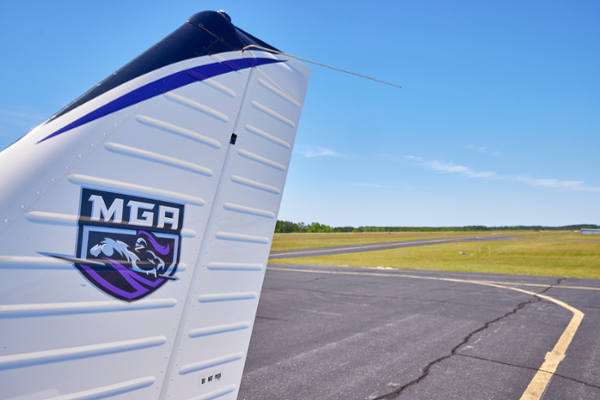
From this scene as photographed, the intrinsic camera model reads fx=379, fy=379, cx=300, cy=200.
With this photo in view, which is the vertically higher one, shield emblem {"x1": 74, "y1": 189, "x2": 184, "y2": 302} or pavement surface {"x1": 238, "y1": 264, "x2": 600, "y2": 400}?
shield emblem {"x1": 74, "y1": 189, "x2": 184, "y2": 302}

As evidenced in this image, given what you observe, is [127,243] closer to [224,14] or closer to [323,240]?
[224,14]

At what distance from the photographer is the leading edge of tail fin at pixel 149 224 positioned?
1344 millimetres

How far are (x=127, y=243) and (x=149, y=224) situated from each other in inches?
4.8

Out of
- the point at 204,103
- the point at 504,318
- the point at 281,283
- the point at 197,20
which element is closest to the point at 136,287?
the point at 204,103

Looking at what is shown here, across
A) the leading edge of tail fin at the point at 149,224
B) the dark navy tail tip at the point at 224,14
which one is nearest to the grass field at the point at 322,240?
the leading edge of tail fin at the point at 149,224

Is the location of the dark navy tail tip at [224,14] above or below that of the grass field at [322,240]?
above

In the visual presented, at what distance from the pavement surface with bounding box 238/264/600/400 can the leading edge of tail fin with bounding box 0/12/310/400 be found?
2919mm

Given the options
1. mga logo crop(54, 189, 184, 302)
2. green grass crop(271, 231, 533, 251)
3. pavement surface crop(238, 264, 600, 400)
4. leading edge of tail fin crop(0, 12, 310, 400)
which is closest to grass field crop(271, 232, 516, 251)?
green grass crop(271, 231, 533, 251)

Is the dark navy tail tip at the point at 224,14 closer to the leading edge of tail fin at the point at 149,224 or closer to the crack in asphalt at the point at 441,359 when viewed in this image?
the leading edge of tail fin at the point at 149,224

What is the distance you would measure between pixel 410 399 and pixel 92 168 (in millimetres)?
4201

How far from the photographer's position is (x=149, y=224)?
1643mm

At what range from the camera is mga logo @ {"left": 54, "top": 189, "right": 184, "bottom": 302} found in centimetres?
145

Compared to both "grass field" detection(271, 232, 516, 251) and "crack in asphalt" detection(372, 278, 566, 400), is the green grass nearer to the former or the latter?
"grass field" detection(271, 232, 516, 251)

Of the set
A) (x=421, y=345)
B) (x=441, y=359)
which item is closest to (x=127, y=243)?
(x=441, y=359)
